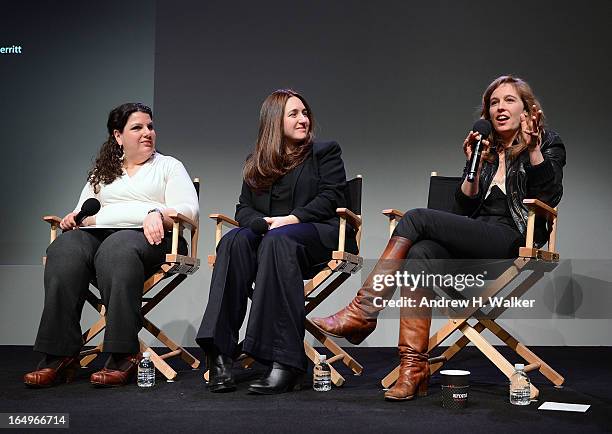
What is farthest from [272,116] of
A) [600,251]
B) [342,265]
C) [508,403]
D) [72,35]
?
[600,251]

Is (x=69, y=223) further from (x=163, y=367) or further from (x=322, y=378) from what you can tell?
(x=322, y=378)

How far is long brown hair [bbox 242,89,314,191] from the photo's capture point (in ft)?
11.4

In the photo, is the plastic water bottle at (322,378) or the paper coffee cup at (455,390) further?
the plastic water bottle at (322,378)

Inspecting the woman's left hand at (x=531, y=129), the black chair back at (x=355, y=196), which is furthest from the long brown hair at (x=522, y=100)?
the black chair back at (x=355, y=196)

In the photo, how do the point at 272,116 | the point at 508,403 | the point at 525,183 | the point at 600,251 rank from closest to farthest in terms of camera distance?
the point at 508,403, the point at 525,183, the point at 272,116, the point at 600,251

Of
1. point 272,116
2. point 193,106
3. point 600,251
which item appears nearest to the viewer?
point 272,116

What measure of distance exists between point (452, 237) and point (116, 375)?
56.5 inches

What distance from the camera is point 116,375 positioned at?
3066mm

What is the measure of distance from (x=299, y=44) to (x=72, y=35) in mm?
1441

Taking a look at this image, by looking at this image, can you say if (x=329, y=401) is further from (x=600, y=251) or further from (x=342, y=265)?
(x=600, y=251)

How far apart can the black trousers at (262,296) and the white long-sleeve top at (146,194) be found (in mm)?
534

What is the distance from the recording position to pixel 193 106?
502cm

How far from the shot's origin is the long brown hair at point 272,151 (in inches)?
137

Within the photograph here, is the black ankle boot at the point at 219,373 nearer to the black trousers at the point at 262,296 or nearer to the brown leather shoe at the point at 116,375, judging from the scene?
the black trousers at the point at 262,296
